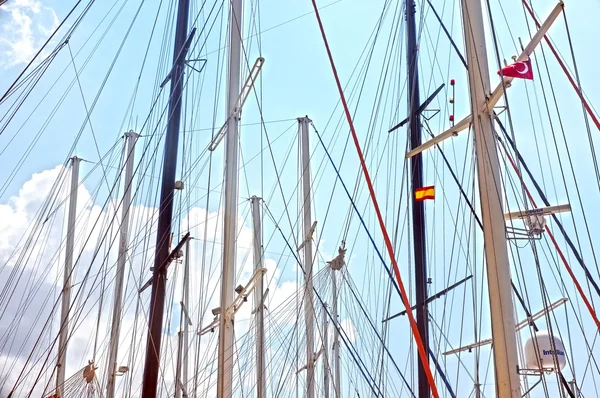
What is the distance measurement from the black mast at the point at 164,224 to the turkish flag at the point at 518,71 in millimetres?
5624

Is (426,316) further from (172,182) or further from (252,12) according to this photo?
(252,12)

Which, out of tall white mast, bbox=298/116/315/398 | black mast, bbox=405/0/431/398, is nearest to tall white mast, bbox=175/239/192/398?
tall white mast, bbox=298/116/315/398

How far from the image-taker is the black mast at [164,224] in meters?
10.7

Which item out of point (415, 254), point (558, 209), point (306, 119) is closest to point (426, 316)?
point (415, 254)

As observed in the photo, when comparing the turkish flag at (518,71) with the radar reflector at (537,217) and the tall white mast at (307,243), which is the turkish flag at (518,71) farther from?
the tall white mast at (307,243)

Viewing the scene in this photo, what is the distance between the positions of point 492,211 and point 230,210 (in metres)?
4.98

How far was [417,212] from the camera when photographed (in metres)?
13.3

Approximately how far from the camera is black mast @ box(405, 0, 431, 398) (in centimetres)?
1195

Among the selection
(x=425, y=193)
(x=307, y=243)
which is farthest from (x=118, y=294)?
(x=425, y=193)

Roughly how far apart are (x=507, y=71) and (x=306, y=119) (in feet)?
36.2

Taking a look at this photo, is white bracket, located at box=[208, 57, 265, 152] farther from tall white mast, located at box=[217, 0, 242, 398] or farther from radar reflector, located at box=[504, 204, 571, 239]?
radar reflector, located at box=[504, 204, 571, 239]

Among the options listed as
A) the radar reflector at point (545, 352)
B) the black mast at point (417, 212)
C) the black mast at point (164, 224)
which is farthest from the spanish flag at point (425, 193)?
the black mast at point (164, 224)

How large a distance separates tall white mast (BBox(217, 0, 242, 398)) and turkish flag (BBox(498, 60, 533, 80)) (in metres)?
5.14

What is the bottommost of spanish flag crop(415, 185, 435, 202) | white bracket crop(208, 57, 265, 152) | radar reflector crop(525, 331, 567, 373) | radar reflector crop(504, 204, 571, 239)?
radar reflector crop(525, 331, 567, 373)
